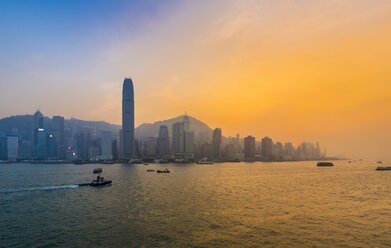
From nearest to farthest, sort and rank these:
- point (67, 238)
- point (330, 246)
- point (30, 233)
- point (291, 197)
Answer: point (330, 246), point (67, 238), point (30, 233), point (291, 197)

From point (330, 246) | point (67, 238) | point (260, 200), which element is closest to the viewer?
point (330, 246)

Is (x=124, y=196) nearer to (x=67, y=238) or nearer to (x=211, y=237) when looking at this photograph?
(x=67, y=238)

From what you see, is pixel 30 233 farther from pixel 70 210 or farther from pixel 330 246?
pixel 330 246

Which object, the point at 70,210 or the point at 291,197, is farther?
the point at 291,197

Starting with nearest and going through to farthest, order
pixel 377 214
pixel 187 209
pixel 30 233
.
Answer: pixel 30 233 < pixel 377 214 < pixel 187 209

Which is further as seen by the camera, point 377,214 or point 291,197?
point 291,197

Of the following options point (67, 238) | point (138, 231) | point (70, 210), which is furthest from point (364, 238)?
point (70, 210)

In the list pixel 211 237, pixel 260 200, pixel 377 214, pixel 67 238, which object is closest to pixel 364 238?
pixel 377 214

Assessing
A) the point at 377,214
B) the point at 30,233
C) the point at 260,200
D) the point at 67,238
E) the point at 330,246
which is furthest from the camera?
the point at 260,200
